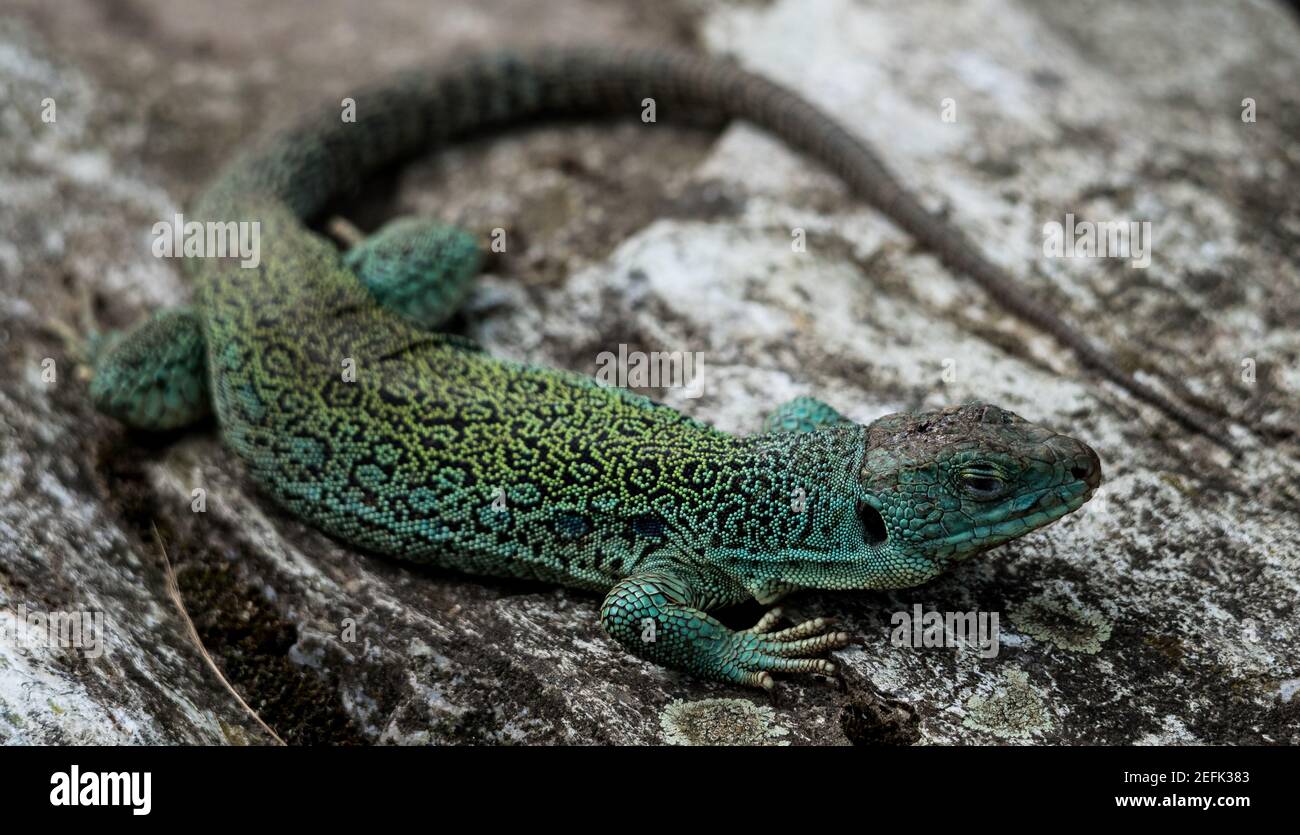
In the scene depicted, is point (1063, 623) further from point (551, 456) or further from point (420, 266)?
point (420, 266)

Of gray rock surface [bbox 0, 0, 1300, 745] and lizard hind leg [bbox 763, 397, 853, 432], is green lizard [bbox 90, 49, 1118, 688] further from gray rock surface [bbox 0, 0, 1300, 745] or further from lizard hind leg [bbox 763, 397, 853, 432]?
gray rock surface [bbox 0, 0, 1300, 745]

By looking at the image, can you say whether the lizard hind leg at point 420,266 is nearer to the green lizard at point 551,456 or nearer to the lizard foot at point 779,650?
the green lizard at point 551,456

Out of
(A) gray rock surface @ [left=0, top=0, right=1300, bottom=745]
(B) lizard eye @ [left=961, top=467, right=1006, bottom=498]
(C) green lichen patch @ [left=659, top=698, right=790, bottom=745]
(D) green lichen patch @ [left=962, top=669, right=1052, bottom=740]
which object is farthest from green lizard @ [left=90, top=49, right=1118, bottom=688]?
(D) green lichen patch @ [left=962, top=669, right=1052, bottom=740]
